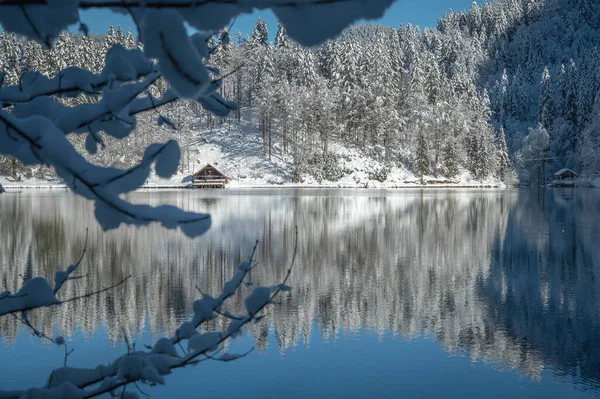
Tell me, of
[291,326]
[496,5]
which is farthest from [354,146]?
[496,5]

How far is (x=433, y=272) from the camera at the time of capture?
1506 centimetres

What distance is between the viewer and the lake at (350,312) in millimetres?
7883

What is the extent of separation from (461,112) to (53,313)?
272ft

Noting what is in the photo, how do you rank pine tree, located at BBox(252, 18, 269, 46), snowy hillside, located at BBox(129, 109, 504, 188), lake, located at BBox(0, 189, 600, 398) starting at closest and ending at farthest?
lake, located at BBox(0, 189, 600, 398)
snowy hillside, located at BBox(129, 109, 504, 188)
pine tree, located at BBox(252, 18, 269, 46)

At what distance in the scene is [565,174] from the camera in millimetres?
86375

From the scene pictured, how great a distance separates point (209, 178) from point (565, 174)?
54.8m

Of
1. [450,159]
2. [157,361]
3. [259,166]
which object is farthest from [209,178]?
[157,361]

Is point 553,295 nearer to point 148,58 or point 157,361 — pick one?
point 157,361

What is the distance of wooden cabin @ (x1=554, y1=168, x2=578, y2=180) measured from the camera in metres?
85.1

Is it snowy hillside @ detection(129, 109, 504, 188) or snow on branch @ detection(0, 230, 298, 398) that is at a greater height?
snowy hillside @ detection(129, 109, 504, 188)

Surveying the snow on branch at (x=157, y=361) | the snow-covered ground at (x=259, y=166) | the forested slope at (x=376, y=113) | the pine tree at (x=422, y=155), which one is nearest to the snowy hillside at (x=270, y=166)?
the snow-covered ground at (x=259, y=166)

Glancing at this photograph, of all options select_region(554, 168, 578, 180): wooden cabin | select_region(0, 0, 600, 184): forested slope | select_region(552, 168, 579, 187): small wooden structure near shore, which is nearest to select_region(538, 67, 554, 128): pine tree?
select_region(0, 0, 600, 184): forested slope

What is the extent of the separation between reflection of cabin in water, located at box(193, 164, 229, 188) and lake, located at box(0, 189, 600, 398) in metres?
45.0

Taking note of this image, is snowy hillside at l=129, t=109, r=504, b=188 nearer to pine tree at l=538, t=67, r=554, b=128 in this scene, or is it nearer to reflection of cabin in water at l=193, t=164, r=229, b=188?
reflection of cabin in water at l=193, t=164, r=229, b=188
